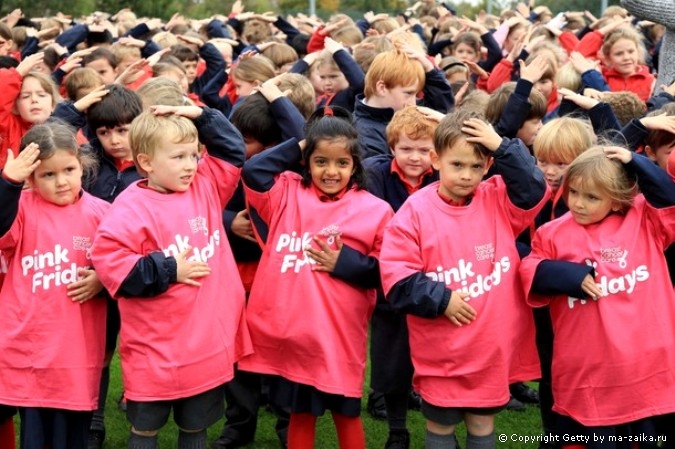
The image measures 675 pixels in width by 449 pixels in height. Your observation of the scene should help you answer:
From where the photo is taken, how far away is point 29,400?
4070 mm

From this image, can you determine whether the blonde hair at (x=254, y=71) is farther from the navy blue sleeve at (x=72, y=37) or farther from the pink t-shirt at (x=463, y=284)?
the navy blue sleeve at (x=72, y=37)

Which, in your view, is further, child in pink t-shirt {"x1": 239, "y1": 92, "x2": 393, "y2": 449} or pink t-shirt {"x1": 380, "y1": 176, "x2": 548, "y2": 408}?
child in pink t-shirt {"x1": 239, "y1": 92, "x2": 393, "y2": 449}

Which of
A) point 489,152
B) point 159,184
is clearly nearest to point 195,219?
point 159,184

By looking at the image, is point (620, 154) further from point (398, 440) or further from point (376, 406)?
point (376, 406)

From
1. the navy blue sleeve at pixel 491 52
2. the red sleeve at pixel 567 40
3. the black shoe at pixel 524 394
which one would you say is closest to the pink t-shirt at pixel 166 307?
the black shoe at pixel 524 394

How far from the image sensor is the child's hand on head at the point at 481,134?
405cm

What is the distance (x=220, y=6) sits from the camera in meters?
32.8

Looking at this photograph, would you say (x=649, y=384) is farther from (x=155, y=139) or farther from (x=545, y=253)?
(x=155, y=139)

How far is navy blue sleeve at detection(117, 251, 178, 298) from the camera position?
3924mm

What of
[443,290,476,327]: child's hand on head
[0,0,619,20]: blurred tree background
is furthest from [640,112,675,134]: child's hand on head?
[0,0,619,20]: blurred tree background

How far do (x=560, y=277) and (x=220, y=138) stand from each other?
5.10 ft

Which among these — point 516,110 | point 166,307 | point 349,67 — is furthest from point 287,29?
point 166,307

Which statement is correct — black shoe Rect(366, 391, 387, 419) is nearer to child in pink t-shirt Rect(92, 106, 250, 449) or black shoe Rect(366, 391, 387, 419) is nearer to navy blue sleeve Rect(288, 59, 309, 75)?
child in pink t-shirt Rect(92, 106, 250, 449)

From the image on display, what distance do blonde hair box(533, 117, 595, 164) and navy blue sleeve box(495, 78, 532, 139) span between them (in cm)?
15
